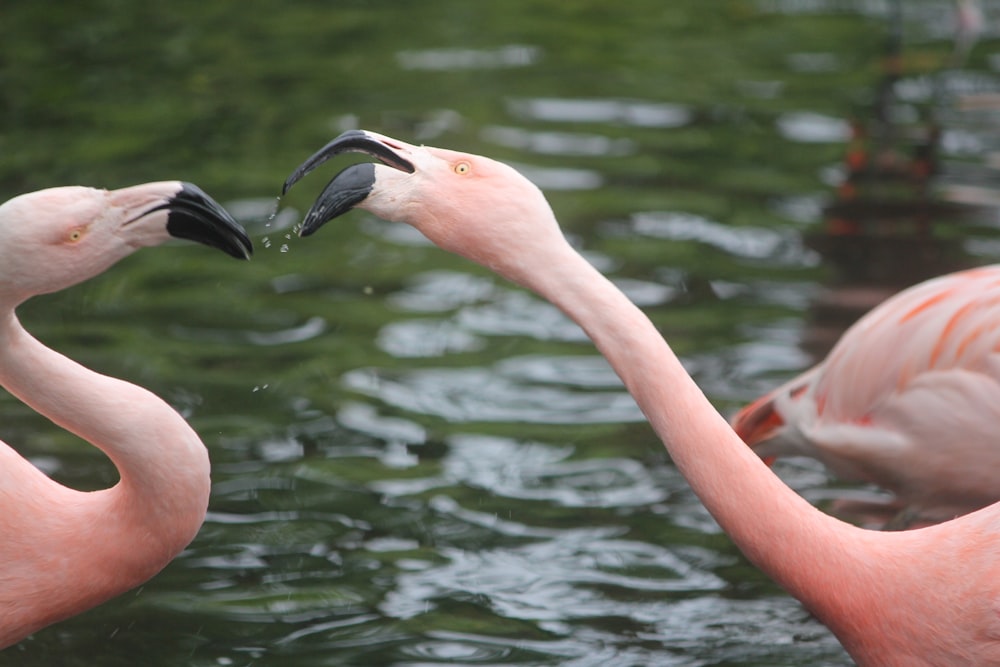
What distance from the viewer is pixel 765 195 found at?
7.36 m

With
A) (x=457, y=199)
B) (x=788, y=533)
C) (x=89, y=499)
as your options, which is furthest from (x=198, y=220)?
(x=788, y=533)

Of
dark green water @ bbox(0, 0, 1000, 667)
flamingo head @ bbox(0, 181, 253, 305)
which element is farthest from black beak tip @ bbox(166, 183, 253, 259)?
dark green water @ bbox(0, 0, 1000, 667)

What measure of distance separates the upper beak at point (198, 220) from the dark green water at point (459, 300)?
1.45 m

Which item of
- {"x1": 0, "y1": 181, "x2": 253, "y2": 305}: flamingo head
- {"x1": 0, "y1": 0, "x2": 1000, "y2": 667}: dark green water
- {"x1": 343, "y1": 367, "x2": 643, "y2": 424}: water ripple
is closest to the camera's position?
{"x1": 0, "y1": 181, "x2": 253, "y2": 305}: flamingo head

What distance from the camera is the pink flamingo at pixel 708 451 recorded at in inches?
116

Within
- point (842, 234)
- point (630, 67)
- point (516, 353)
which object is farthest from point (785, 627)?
point (630, 67)

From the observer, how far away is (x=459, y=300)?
6254mm

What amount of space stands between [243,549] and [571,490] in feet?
3.64

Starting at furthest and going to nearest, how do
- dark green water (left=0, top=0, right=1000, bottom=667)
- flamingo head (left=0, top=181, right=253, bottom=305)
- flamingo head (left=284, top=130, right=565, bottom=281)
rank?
1. dark green water (left=0, top=0, right=1000, bottom=667)
2. flamingo head (left=284, top=130, right=565, bottom=281)
3. flamingo head (left=0, top=181, right=253, bottom=305)

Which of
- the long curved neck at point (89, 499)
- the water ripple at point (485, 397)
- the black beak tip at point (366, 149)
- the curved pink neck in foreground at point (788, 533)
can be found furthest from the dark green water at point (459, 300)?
the black beak tip at point (366, 149)

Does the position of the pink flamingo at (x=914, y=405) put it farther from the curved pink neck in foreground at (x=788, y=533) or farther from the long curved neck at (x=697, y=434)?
the long curved neck at (x=697, y=434)

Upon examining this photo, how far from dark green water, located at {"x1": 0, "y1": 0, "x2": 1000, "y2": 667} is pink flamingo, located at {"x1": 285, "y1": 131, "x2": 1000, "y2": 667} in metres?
0.98

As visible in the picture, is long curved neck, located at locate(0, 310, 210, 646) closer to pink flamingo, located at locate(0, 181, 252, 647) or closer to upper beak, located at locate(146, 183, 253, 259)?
pink flamingo, located at locate(0, 181, 252, 647)

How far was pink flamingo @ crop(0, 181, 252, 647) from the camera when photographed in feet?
9.41
